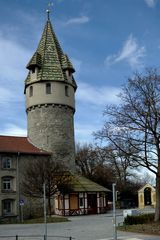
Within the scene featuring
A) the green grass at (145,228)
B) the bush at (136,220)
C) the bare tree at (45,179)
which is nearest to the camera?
the green grass at (145,228)

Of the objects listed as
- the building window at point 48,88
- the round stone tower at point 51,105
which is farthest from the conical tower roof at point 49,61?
the building window at point 48,88

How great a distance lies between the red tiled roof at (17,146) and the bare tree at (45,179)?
7.88ft

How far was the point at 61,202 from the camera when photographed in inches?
2016

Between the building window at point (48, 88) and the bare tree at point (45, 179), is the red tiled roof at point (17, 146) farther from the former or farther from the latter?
the building window at point (48, 88)

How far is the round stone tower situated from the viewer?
56.1 metres

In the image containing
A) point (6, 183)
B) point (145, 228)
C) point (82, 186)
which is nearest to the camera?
point (145, 228)

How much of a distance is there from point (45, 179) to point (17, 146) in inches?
350

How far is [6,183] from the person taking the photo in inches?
1977

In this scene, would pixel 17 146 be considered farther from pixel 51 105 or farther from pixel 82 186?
pixel 82 186

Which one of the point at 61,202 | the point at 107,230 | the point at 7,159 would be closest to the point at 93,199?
the point at 61,202

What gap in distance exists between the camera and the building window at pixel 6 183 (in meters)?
49.9

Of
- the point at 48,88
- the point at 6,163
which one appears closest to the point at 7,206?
the point at 6,163

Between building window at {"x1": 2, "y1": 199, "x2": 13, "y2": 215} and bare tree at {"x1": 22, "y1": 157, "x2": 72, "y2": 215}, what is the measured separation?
2.54 m

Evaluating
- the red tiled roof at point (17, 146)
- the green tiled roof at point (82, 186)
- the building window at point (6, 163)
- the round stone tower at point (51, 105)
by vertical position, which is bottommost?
the green tiled roof at point (82, 186)
